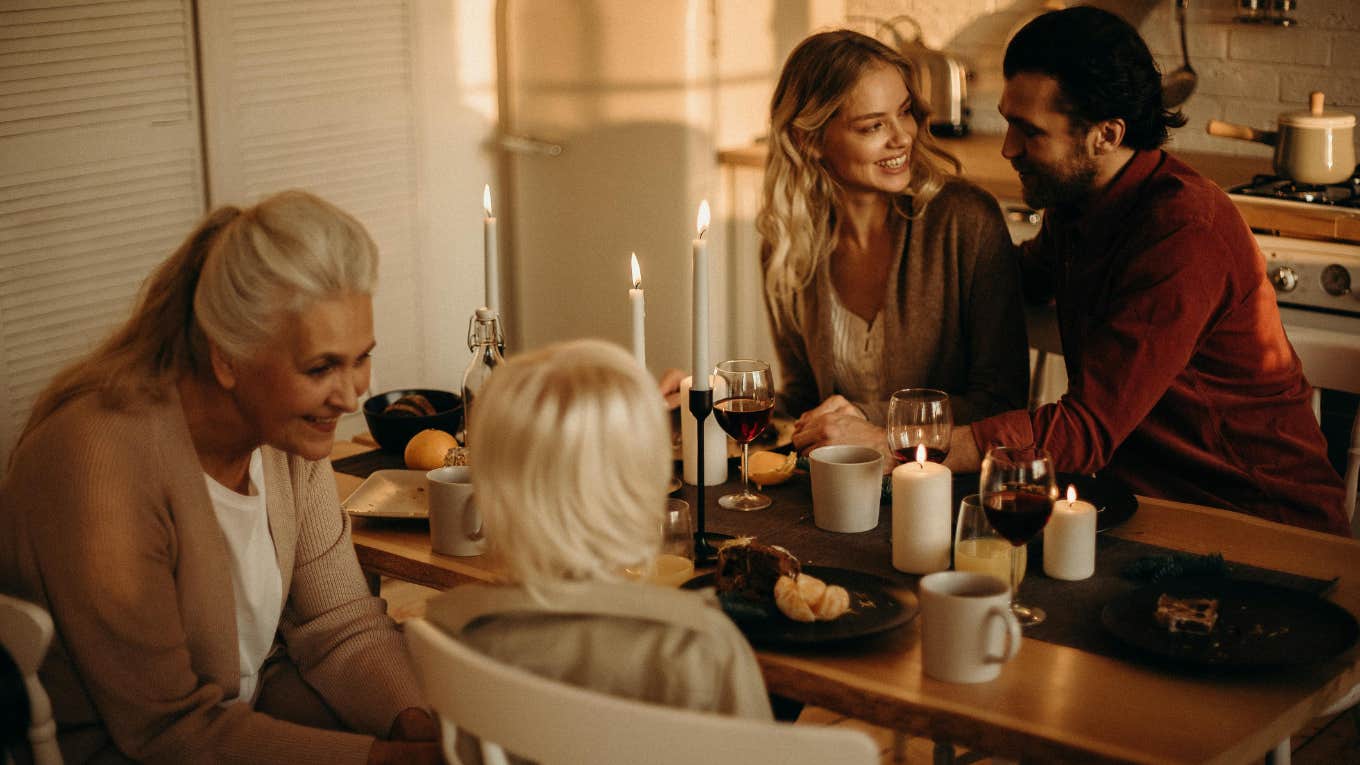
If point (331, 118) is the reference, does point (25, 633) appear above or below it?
below

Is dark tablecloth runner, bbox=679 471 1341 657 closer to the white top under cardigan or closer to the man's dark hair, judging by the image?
the white top under cardigan

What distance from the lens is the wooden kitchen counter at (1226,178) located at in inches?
119

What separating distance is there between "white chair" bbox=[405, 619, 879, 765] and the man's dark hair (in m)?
1.47

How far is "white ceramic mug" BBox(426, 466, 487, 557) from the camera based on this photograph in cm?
177

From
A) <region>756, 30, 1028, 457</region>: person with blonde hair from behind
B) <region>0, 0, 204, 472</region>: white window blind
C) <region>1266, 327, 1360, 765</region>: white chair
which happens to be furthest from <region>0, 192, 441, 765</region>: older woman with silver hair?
<region>0, 0, 204, 472</region>: white window blind

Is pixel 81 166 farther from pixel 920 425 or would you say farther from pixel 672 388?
pixel 920 425

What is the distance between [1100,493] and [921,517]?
0.35m

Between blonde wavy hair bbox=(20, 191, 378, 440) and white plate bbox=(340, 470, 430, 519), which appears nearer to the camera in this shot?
blonde wavy hair bbox=(20, 191, 378, 440)

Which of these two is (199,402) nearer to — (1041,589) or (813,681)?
(813,681)

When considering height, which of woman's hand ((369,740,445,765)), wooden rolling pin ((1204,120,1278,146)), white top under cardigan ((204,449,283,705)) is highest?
wooden rolling pin ((1204,120,1278,146))

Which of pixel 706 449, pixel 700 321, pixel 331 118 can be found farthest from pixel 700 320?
pixel 331 118

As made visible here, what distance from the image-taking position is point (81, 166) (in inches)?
129

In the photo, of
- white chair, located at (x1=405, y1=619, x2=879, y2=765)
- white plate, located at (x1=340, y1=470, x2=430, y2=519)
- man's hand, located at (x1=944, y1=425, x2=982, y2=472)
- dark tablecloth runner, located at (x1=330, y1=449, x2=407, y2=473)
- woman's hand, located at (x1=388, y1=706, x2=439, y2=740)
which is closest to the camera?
white chair, located at (x1=405, y1=619, x2=879, y2=765)

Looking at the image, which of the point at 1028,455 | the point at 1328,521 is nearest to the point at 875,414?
the point at 1328,521
